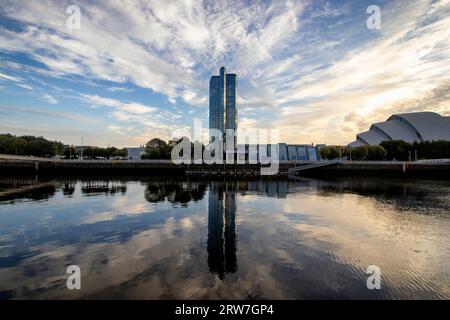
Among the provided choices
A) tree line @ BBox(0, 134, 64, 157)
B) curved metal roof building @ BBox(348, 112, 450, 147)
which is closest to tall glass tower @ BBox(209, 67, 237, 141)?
curved metal roof building @ BBox(348, 112, 450, 147)

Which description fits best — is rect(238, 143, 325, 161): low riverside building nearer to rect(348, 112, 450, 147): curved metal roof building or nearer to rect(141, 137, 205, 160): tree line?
rect(348, 112, 450, 147): curved metal roof building

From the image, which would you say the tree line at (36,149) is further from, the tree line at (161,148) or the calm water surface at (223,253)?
the calm water surface at (223,253)

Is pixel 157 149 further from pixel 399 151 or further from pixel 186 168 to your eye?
pixel 399 151

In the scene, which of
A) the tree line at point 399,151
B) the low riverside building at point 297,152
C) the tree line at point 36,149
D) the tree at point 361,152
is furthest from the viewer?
the low riverside building at point 297,152

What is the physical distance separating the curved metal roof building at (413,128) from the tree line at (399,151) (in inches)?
565

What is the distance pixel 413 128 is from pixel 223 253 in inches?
5132

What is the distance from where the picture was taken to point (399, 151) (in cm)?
9394

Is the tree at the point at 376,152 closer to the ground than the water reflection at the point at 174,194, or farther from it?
farther from it

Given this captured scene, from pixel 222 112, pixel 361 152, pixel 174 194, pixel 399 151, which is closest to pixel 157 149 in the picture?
pixel 174 194

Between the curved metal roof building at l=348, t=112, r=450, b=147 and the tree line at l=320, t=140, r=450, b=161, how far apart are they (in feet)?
47.1

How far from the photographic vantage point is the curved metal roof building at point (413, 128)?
4176 inches

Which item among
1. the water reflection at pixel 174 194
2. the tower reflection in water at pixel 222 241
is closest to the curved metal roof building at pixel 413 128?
the water reflection at pixel 174 194
